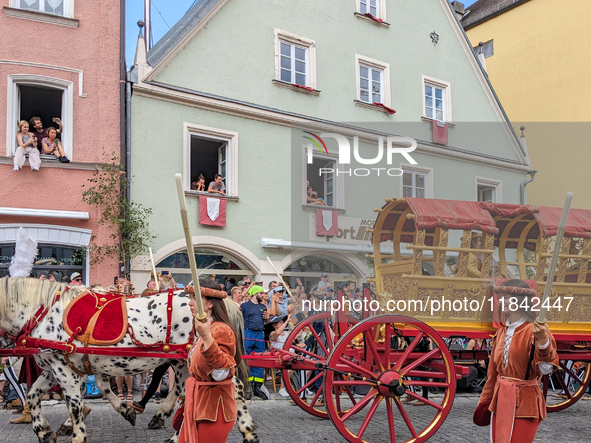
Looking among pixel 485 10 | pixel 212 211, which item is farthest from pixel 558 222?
pixel 485 10

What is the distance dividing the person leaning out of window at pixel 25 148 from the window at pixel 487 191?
26.4 ft

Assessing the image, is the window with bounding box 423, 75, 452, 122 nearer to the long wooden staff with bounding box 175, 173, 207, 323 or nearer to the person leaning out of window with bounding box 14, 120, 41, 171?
the person leaning out of window with bounding box 14, 120, 41, 171

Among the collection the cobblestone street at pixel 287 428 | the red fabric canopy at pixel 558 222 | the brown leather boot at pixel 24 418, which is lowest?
the cobblestone street at pixel 287 428

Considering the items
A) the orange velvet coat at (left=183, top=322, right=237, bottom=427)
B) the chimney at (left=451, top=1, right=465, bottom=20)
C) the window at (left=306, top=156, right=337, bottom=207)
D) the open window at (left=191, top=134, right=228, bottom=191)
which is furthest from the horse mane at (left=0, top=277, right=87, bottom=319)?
the chimney at (left=451, top=1, right=465, bottom=20)

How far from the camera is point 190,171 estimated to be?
499 inches

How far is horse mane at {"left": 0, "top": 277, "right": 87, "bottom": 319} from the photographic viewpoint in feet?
18.0

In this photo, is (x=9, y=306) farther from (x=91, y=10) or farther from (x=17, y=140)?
(x=91, y=10)

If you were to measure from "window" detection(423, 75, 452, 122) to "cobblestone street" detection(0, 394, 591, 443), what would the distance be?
996 cm

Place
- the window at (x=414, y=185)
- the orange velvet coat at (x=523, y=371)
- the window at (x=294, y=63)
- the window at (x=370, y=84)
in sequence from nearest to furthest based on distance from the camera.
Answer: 1. the orange velvet coat at (x=523, y=371)
2. the window at (x=414, y=185)
3. the window at (x=294, y=63)
4. the window at (x=370, y=84)

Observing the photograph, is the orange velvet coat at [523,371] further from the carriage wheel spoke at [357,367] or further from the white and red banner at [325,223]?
the white and red banner at [325,223]

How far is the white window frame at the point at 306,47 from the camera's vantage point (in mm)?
13773

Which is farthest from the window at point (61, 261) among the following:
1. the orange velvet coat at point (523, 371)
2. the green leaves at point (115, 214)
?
the orange velvet coat at point (523, 371)

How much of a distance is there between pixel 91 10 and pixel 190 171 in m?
3.66

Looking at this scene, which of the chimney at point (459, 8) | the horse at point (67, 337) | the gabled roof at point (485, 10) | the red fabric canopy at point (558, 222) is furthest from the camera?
the chimney at point (459, 8)
